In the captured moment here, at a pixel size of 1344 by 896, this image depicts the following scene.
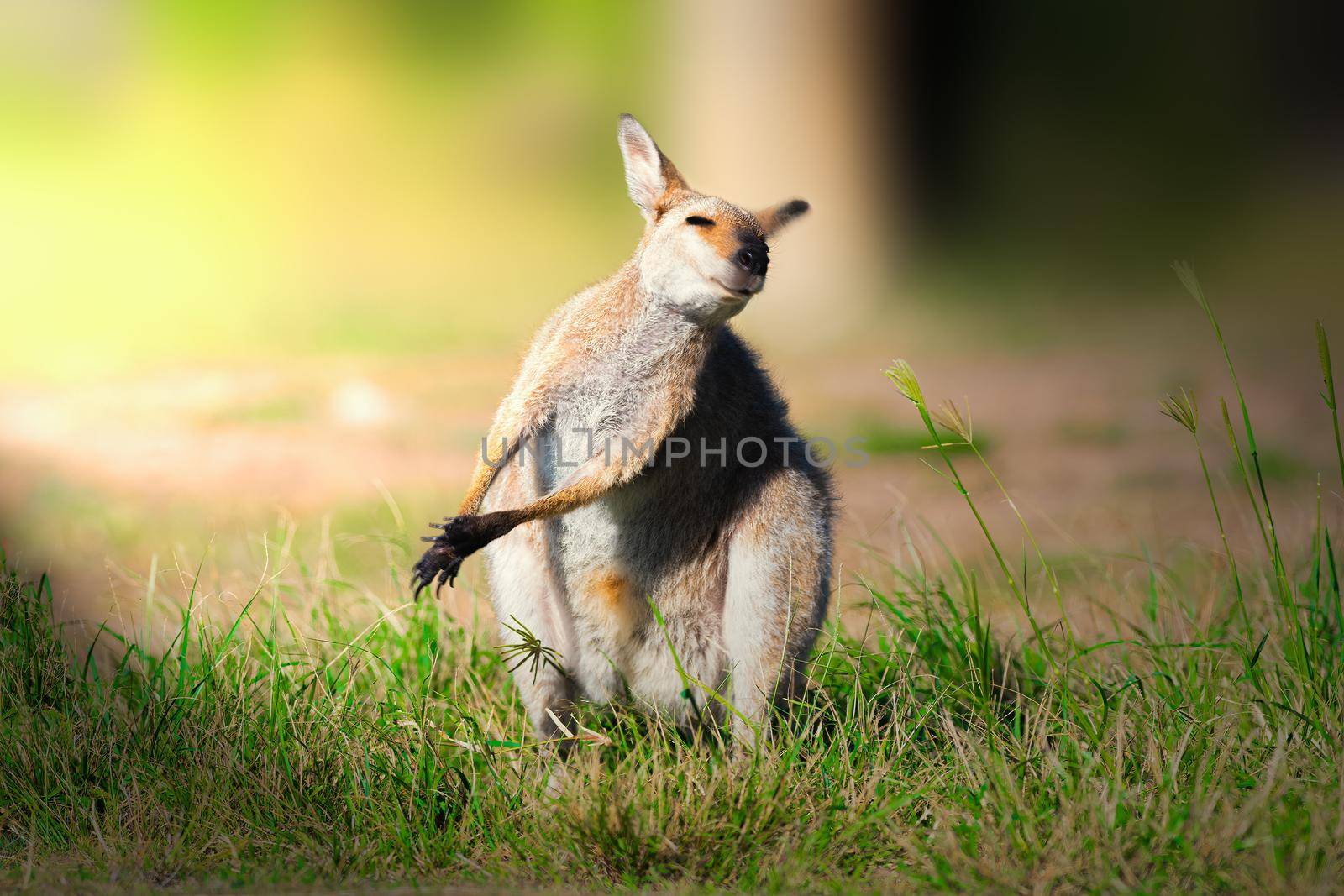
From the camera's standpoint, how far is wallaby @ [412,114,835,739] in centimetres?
347

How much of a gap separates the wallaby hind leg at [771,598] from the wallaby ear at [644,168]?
38.1 inches

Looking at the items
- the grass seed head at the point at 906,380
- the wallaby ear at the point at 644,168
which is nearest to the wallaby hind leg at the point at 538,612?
the wallaby ear at the point at 644,168

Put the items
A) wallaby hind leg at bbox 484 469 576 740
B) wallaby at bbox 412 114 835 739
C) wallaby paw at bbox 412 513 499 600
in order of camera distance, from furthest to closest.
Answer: wallaby hind leg at bbox 484 469 576 740
wallaby at bbox 412 114 835 739
wallaby paw at bbox 412 513 499 600

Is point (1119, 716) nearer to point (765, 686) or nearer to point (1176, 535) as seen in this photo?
point (765, 686)

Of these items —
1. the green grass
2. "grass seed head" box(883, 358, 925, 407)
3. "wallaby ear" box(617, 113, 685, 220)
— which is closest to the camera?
the green grass

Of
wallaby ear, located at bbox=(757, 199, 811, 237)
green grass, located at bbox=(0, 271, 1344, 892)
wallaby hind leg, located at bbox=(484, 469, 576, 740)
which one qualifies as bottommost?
green grass, located at bbox=(0, 271, 1344, 892)

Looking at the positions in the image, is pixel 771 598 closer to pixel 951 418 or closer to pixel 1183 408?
pixel 951 418

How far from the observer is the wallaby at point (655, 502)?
347 cm

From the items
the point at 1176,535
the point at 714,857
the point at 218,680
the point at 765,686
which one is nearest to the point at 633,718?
the point at 765,686

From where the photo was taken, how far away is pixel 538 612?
3.72m

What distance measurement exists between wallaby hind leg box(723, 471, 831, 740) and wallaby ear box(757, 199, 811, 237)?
31.3 inches

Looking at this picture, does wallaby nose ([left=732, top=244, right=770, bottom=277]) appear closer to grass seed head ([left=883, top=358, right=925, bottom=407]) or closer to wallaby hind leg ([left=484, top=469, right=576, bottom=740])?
grass seed head ([left=883, top=358, right=925, bottom=407])

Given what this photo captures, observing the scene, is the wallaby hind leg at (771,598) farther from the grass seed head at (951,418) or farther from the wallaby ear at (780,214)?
the wallaby ear at (780,214)

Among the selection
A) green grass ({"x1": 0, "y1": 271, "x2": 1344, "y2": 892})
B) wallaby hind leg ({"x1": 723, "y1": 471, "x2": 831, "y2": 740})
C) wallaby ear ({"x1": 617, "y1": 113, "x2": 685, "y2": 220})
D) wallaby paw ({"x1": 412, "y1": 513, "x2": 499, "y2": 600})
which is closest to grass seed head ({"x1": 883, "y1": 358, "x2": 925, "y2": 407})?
green grass ({"x1": 0, "y1": 271, "x2": 1344, "y2": 892})
